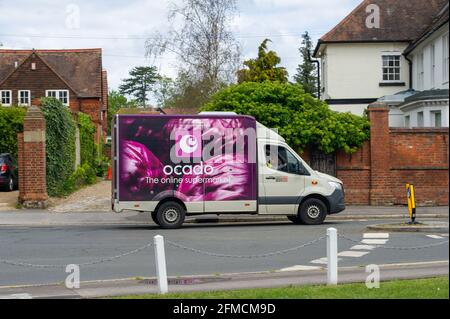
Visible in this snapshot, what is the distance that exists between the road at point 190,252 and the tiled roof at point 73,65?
3789cm

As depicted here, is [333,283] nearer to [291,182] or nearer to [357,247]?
[357,247]

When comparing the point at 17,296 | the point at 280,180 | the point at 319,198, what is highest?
the point at 280,180

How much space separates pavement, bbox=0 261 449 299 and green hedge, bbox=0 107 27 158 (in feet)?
93.0

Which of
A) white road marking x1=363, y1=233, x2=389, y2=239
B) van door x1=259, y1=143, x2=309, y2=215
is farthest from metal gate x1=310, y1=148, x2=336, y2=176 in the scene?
white road marking x1=363, y1=233, x2=389, y2=239

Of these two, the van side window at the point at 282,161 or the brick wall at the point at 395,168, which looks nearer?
the van side window at the point at 282,161

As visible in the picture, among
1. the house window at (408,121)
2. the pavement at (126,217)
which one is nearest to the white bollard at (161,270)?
the pavement at (126,217)

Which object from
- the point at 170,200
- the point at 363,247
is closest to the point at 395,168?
the point at 170,200

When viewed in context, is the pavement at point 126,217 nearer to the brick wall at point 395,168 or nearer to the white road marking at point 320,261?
the brick wall at point 395,168

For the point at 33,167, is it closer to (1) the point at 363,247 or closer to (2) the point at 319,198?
(2) the point at 319,198

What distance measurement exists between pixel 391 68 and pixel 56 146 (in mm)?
19442

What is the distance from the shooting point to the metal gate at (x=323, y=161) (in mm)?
27266

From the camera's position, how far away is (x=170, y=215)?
67.9 ft
